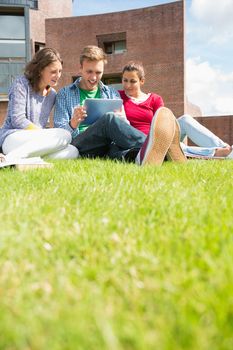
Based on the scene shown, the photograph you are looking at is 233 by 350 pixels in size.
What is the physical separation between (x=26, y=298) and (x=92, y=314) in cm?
20

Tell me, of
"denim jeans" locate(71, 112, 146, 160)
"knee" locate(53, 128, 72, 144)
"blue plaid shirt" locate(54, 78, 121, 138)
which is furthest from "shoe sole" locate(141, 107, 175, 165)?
"blue plaid shirt" locate(54, 78, 121, 138)

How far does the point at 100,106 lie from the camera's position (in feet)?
15.5

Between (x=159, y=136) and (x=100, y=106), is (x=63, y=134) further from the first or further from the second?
(x=159, y=136)

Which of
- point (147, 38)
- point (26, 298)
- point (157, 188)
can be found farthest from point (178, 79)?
point (26, 298)

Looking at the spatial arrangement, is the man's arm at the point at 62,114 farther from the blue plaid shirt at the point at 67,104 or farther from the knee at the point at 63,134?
the knee at the point at 63,134

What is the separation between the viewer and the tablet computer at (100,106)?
466 centimetres

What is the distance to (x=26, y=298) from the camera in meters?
0.98

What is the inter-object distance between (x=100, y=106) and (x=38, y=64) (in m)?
0.93

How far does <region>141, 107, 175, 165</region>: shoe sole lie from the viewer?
13.2 feet

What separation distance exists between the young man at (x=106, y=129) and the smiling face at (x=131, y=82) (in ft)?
0.59

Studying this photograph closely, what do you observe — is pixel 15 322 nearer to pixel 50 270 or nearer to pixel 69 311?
pixel 69 311

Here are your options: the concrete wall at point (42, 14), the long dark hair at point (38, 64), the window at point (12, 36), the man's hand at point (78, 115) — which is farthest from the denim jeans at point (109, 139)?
the concrete wall at point (42, 14)

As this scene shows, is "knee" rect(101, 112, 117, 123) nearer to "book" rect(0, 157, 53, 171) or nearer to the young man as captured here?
the young man

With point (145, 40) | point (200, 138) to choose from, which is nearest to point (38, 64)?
point (200, 138)
